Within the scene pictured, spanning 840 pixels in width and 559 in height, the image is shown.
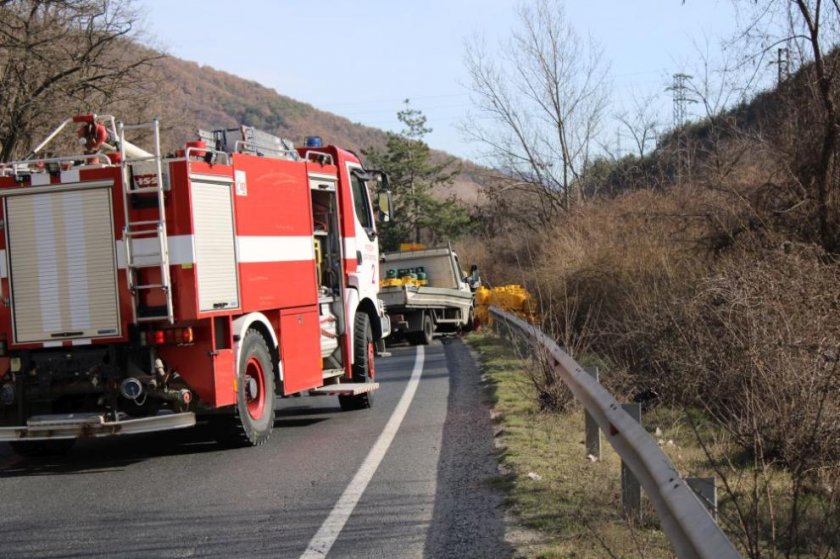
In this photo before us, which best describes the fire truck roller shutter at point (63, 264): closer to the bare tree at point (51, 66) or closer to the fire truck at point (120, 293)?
the fire truck at point (120, 293)

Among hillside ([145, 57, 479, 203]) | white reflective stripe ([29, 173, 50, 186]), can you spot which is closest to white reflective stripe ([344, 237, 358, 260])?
white reflective stripe ([29, 173, 50, 186])

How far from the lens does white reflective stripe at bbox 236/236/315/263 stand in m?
9.55

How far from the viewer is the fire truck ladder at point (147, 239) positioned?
28.0ft

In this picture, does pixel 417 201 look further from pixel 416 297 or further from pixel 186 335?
pixel 186 335

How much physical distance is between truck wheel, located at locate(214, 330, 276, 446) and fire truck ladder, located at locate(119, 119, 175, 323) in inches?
44.9

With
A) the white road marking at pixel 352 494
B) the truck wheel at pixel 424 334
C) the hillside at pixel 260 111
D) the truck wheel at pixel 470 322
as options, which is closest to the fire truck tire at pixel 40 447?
the white road marking at pixel 352 494

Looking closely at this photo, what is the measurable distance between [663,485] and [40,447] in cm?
719

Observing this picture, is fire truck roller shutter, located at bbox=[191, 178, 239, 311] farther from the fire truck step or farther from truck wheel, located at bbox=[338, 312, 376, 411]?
truck wheel, located at bbox=[338, 312, 376, 411]

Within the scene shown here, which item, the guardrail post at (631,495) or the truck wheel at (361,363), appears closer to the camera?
the guardrail post at (631,495)

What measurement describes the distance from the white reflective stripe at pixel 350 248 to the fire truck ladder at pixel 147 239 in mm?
3974

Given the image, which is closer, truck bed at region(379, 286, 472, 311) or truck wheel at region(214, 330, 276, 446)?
truck wheel at region(214, 330, 276, 446)

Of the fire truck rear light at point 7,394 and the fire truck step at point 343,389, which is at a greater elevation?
the fire truck rear light at point 7,394

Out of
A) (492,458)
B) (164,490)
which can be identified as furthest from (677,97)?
(164,490)

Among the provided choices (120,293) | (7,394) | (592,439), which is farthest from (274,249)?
(592,439)
